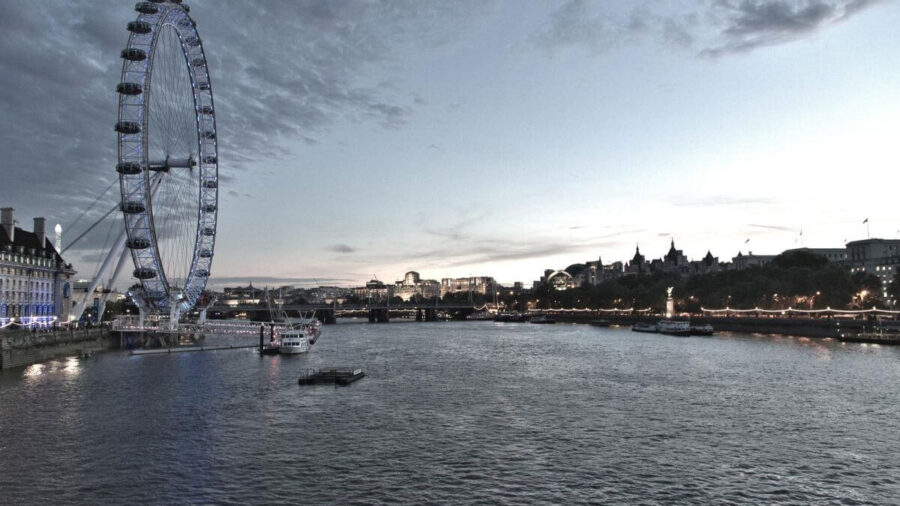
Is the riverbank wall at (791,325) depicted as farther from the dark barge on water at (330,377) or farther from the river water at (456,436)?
the dark barge on water at (330,377)

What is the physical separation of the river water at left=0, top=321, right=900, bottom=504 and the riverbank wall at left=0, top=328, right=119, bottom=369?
16.1 ft

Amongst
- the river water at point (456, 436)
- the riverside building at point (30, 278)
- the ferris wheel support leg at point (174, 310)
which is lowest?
the river water at point (456, 436)

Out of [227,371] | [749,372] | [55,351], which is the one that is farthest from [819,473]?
[55,351]

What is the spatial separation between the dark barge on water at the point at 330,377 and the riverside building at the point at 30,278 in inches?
2586

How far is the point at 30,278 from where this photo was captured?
117m

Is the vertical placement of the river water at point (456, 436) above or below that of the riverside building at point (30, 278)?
below

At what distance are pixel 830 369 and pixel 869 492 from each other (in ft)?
159

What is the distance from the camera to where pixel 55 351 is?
87.9 meters

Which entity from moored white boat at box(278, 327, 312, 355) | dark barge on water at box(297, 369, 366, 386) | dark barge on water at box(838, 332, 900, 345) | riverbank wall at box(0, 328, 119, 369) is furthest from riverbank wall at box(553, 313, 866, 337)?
riverbank wall at box(0, 328, 119, 369)

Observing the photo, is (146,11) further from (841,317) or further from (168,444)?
(841,317)

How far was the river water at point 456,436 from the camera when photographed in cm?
3003

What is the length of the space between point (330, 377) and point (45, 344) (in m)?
44.4

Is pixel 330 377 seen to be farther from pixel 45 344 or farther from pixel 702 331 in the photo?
pixel 702 331

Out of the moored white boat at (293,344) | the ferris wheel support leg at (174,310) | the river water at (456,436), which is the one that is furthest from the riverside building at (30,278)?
the river water at (456,436)
